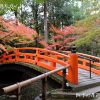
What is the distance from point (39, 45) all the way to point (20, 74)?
6.07m

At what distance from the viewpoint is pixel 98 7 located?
11.6m

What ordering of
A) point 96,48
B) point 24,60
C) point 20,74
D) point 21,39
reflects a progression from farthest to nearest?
1. point 96,48
2. point 20,74
3. point 21,39
4. point 24,60

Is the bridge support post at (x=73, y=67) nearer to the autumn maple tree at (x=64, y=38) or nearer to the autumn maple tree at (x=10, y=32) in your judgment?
the autumn maple tree at (x=10, y=32)

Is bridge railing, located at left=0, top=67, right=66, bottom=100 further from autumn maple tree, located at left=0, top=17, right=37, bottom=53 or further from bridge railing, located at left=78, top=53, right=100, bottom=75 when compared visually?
autumn maple tree, located at left=0, top=17, right=37, bottom=53

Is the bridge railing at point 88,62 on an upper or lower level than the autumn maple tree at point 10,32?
lower

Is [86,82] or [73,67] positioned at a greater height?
[73,67]

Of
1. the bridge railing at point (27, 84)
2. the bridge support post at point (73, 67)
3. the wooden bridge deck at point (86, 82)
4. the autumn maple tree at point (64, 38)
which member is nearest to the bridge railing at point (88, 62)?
the wooden bridge deck at point (86, 82)

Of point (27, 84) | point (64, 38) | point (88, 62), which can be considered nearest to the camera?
point (27, 84)

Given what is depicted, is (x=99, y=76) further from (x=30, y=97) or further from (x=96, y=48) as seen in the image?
(x=96, y=48)

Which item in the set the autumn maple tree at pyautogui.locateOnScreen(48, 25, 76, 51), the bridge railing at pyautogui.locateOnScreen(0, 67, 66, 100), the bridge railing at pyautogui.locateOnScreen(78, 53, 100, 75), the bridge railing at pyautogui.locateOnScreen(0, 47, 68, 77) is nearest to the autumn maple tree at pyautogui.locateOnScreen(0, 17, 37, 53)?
the bridge railing at pyautogui.locateOnScreen(0, 47, 68, 77)

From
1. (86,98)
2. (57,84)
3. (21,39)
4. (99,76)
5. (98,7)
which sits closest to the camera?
(86,98)

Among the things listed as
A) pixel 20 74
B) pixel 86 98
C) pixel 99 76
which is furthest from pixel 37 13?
pixel 86 98

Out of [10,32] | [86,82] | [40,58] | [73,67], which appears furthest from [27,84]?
[10,32]

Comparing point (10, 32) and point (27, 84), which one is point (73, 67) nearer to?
point (27, 84)
